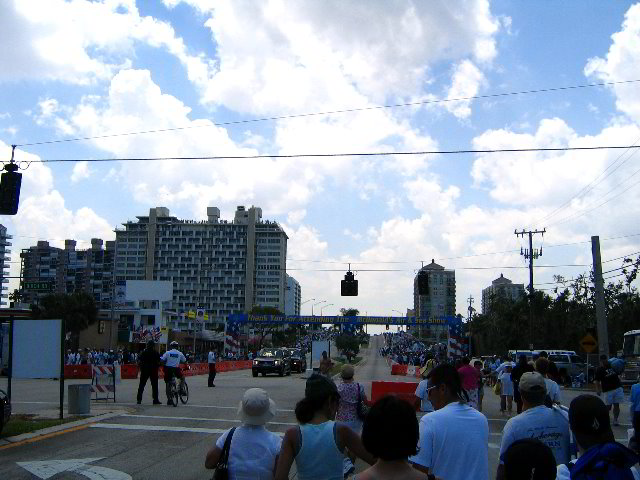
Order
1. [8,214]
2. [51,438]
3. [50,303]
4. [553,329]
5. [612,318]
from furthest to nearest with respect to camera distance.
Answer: [50,303] → [553,329] → [612,318] → [8,214] → [51,438]

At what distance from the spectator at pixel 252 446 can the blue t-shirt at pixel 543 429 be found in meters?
1.69

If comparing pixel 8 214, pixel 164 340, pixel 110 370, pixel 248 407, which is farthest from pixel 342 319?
pixel 248 407

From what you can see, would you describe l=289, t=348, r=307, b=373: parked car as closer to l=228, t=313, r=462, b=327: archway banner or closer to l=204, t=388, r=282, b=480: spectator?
l=228, t=313, r=462, b=327: archway banner

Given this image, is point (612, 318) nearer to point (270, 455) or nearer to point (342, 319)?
point (342, 319)

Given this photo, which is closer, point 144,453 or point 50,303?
point 144,453

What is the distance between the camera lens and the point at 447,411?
4.99 meters

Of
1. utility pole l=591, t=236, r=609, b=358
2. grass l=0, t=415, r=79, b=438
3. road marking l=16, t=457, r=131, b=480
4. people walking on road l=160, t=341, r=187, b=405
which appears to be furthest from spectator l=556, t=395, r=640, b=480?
utility pole l=591, t=236, r=609, b=358

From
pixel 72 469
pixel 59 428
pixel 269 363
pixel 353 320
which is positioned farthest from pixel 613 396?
pixel 353 320

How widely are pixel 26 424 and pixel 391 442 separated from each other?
12760mm

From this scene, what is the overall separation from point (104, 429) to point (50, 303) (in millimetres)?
65242

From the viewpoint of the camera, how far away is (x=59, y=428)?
14.1 m

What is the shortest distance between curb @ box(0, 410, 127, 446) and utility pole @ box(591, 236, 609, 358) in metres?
24.9

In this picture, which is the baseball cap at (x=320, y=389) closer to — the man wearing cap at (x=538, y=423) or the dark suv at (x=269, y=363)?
the man wearing cap at (x=538, y=423)

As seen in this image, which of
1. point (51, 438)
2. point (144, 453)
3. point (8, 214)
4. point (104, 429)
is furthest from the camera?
point (8, 214)
